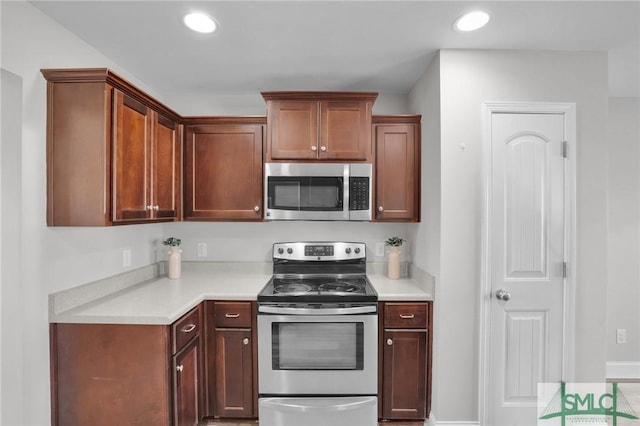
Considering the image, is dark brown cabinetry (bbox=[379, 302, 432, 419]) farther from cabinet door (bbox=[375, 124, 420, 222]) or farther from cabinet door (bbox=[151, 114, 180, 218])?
cabinet door (bbox=[151, 114, 180, 218])

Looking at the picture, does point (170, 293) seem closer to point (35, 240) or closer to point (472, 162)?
point (35, 240)

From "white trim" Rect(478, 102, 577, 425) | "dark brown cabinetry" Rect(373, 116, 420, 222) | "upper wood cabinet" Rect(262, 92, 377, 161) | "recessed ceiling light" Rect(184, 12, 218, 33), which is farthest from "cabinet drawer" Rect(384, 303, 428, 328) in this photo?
"recessed ceiling light" Rect(184, 12, 218, 33)

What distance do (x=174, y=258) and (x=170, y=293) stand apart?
0.55m

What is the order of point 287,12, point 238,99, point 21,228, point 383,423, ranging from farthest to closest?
point 238,99 < point 383,423 < point 287,12 < point 21,228

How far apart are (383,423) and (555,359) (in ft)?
3.95

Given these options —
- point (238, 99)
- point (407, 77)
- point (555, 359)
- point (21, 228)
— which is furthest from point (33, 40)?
point (555, 359)

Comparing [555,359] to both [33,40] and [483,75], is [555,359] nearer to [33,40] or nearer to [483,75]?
[483,75]

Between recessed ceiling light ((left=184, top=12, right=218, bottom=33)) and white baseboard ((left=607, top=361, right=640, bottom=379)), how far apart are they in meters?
4.12

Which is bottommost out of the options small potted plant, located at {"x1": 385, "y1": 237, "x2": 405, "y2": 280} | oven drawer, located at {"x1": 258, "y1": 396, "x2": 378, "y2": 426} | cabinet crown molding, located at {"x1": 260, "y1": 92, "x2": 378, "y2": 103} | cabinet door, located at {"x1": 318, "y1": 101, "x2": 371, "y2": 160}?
oven drawer, located at {"x1": 258, "y1": 396, "x2": 378, "y2": 426}

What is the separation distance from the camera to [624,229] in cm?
299

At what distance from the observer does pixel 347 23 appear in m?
1.85

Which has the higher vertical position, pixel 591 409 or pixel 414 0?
pixel 414 0

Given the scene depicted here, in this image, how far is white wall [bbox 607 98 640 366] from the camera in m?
2.97

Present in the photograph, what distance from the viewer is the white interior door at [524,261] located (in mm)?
2113
